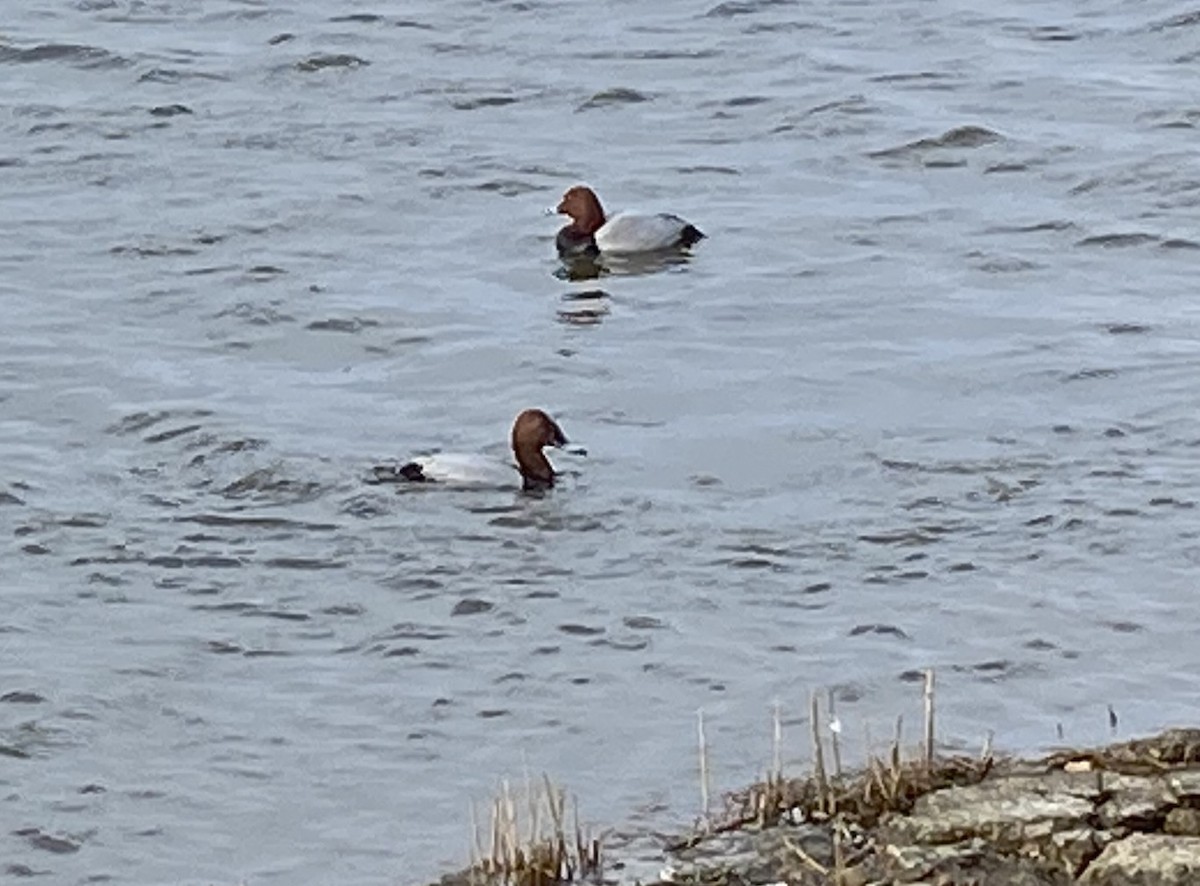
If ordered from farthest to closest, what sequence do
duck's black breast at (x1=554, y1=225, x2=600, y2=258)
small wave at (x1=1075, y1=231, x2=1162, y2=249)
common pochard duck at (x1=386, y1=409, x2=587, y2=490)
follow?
duck's black breast at (x1=554, y1=225, x2=600, y2=258)
small wave at (x1=1075, y1=231, x2=1162, y2=249)
common pochard duck at (x1=386, y1=409, x2=587, y2=490)

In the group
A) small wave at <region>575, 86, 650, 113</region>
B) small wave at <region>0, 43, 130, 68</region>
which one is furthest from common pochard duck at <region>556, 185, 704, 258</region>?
small wave at <region>0, 43, 130, 68</region>

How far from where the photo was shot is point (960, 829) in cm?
722

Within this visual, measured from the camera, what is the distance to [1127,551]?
1141 centimetres

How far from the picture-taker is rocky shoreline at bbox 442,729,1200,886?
6.95 meters

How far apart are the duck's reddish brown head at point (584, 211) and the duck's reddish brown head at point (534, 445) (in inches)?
151

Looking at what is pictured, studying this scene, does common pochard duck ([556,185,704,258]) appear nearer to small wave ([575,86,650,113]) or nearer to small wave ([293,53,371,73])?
small wave ([575,86,650,113])

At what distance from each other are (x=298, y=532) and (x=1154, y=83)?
9258 millimetres

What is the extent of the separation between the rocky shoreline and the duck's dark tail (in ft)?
28.2

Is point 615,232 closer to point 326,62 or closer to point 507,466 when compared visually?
point 507,466

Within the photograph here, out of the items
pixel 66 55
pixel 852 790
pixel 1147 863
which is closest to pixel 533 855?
pixel 852 790

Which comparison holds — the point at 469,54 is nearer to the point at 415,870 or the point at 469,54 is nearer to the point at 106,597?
the point at 106,597

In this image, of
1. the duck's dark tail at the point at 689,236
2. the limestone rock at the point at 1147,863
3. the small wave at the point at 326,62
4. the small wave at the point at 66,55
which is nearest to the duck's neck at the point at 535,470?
the duck's dark tail at the point at 689,236

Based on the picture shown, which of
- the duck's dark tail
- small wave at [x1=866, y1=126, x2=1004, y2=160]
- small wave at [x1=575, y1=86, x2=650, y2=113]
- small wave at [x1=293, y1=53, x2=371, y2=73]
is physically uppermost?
small wave at [x1=293, y1=53, x2=371, y2=73]

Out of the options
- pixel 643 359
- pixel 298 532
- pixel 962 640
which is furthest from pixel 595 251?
pixel 962 640
